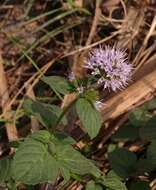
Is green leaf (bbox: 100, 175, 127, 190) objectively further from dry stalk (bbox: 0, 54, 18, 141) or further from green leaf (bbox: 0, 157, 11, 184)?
dry stalk (bbox: 0, 54, 18, 141)

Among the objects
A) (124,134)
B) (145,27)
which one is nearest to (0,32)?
(145,27)

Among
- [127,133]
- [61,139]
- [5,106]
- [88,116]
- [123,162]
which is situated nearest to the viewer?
[88,116]

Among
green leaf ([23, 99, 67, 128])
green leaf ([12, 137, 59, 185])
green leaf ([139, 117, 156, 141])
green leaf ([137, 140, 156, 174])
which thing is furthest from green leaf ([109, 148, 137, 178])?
green leaf ([12, 137, 59, 185])

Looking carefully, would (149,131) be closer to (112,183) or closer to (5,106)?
(112,183)

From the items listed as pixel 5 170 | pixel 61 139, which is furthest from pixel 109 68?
pixel 5 170

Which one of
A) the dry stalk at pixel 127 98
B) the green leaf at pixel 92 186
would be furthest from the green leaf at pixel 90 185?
→ the dry stalk at pixel 127 98

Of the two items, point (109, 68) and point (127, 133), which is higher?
point (109, 68)
